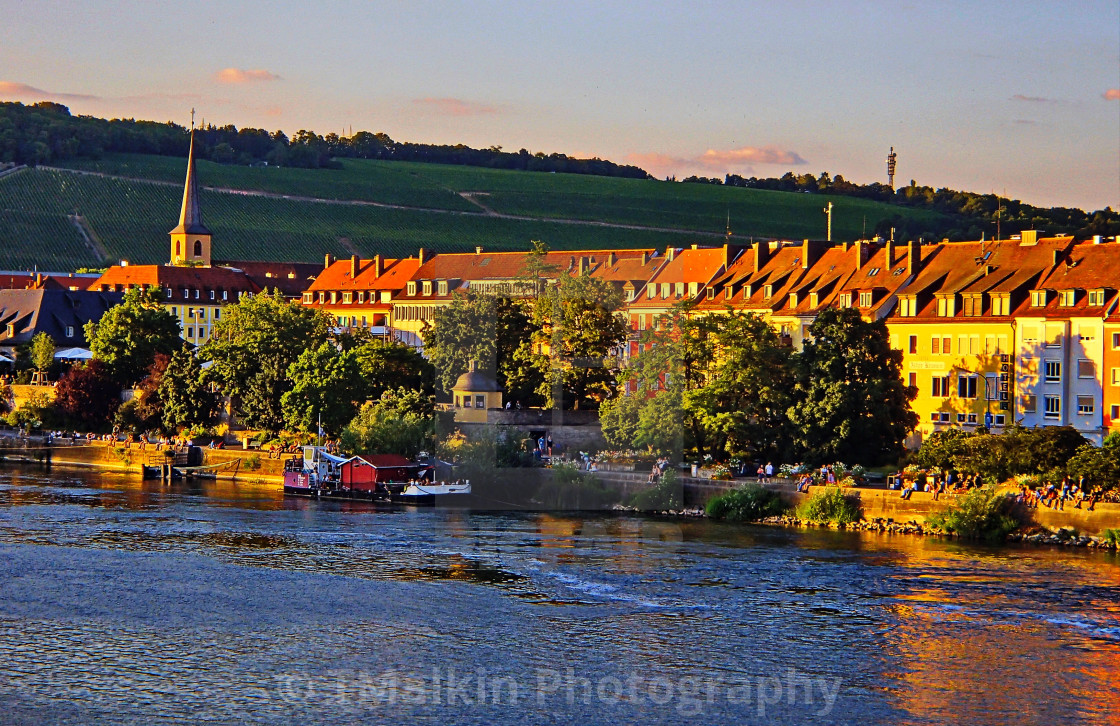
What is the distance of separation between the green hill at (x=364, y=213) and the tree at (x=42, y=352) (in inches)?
1605

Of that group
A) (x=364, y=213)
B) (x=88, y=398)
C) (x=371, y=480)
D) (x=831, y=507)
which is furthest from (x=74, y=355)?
(x=364, y=213)

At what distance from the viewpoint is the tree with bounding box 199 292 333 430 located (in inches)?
3270

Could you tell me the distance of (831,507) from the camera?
56.7 m

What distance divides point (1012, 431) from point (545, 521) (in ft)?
53.7

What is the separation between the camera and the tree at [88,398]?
92856 mm

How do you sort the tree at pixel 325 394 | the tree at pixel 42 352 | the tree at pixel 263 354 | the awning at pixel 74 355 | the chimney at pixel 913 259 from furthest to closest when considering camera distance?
1. the tree at pixel 42 352
2. the awning at pixel 74 355
3. the tree at pixel 263 354
4. the tree at pixel 325 394
5. the chimney at pixel 913 259

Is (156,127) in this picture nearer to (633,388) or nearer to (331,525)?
(633,388)

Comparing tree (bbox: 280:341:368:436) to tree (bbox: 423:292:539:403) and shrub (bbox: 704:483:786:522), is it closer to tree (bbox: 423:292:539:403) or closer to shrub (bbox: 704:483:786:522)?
tree (bbox: 423:292:539:403)

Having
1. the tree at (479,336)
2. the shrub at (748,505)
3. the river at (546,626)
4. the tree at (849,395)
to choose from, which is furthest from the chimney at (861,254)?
the river at (546,626)

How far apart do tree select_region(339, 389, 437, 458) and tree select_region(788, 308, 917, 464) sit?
17.3 metres

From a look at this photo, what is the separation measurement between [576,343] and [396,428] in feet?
30.4

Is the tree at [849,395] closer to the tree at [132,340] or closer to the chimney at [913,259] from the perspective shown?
the chimney at [913,259]

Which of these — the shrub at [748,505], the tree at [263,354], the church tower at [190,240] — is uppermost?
the church tower at [190,240]

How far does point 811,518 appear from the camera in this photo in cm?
5697
